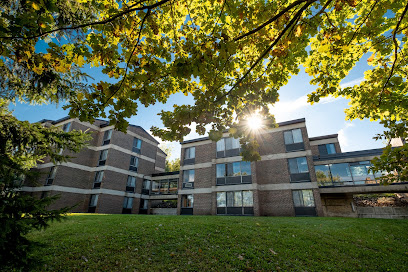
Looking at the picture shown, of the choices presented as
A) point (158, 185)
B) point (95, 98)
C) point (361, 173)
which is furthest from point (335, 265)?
point (158, 185)

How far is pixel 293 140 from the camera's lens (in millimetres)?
18688

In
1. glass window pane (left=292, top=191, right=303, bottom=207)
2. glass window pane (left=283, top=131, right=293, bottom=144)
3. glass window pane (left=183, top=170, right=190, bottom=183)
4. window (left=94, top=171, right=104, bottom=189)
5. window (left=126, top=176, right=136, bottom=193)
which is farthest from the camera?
window (left=126, top=176, right=136, bottom=193)

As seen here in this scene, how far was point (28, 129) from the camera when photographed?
5727mm

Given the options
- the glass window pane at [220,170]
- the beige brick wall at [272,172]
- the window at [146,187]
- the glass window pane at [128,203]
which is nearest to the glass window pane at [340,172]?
the beige brick wall at [272,172]

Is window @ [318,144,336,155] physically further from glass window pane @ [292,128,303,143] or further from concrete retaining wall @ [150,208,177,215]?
concrete retaining wall @ [150,208,177,215]

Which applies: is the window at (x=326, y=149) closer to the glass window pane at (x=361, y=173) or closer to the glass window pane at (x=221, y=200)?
the glass window pane at (x=361, y=173)

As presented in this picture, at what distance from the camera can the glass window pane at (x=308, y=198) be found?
16520mm

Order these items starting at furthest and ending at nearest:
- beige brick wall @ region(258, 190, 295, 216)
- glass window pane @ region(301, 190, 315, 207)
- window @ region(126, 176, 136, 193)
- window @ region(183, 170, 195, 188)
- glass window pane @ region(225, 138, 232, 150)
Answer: window @ region(126, 176, 136, 193)
window @ region(183, 170, 195, 188)
glass window pane @ region(225, 138, 232, 150)
beige brick wall @ region(258, 190, 295, 216)
glass window pane @ region(301, 190, 315, 207)

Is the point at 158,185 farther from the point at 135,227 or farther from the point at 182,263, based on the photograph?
the point at 182,263

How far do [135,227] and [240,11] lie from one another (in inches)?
372

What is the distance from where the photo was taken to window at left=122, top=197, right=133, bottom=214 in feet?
80.9

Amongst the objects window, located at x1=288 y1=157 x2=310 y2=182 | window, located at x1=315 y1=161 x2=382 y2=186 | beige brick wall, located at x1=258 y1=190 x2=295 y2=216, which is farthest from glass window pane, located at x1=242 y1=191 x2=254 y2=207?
window, located at x1=315 y1=161 x2=382 y2=186

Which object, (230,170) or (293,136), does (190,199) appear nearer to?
(230,170)

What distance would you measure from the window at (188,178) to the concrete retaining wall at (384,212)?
1692cm
